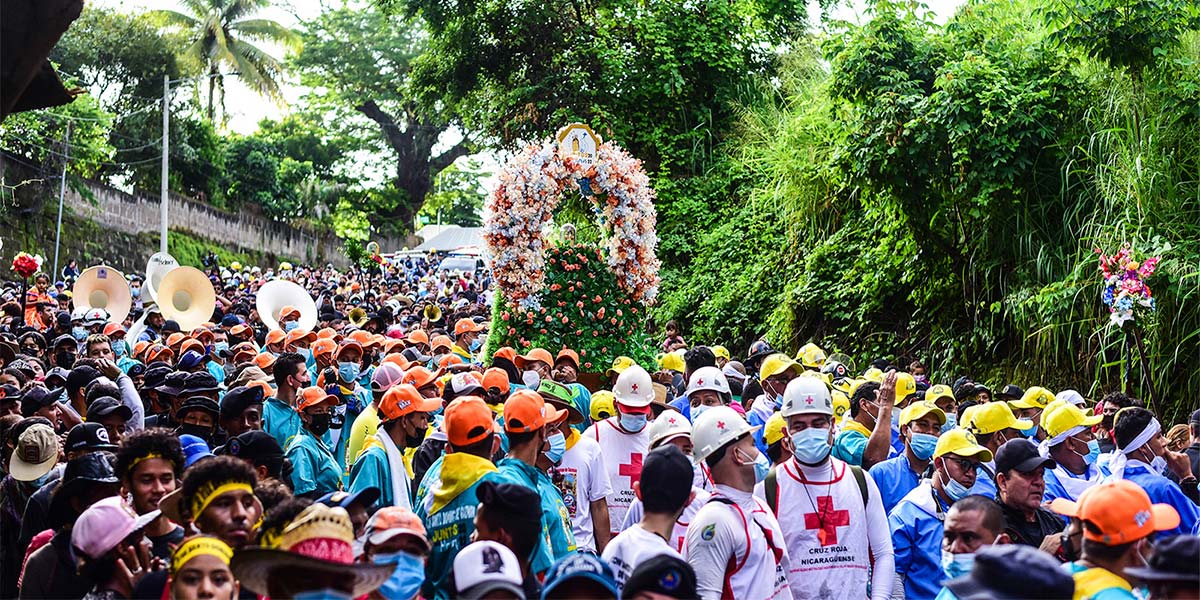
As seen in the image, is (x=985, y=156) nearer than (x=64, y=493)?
No

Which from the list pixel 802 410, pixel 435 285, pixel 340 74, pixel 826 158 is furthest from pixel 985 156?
pixel 340 74

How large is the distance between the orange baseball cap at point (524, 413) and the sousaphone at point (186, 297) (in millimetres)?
11835

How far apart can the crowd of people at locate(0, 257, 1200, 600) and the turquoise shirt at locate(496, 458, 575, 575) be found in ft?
0.06

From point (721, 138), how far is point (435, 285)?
416 inches

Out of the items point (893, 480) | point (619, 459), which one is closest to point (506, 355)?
point (619, 459)

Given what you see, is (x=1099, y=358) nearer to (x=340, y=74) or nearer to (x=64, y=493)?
(x=64, y=493)

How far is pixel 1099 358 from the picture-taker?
12422 millimetres

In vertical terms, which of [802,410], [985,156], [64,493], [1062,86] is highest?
[1062,86]

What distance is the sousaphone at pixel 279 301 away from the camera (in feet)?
54.6

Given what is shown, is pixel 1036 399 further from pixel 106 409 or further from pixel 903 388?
pixel 106 409

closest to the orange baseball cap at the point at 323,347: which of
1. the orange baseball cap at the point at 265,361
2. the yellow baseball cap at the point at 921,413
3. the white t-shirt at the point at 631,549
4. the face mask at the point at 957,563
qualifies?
the orange baseball cap at the point at 265,361

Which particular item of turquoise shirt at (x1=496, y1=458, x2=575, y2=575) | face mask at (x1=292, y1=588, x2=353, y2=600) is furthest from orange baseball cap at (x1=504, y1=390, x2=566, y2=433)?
face mask at (x1=292, y1=588, x2=353, y2=600)

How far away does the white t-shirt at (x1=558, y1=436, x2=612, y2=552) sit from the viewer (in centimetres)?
701

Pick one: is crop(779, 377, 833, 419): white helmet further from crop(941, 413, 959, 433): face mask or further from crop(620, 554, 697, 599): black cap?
crop(620, 554, 697, 599): black cap
